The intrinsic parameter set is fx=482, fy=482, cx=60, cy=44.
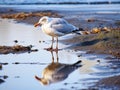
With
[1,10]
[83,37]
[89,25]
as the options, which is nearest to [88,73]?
[83,37]

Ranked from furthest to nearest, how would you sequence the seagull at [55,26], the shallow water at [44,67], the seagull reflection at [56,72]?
the seagull at [55,26]
the seagull reflection at [56,72]
the shallow water at [44,67]

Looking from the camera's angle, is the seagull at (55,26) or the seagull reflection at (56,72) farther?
the seagull at (55,26)

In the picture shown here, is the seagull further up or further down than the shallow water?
further up

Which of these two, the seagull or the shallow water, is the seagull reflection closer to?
the shallow water

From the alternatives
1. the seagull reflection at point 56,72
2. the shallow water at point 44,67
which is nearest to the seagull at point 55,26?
the shallow water at point 44,67

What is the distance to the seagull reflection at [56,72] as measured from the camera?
9.88 m

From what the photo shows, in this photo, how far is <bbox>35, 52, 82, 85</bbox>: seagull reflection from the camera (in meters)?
9.88

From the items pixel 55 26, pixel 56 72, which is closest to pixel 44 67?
pixel 56 72

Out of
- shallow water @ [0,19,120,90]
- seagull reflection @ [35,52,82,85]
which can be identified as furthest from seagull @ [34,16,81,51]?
seagull reflection @ [35,52,82,85]

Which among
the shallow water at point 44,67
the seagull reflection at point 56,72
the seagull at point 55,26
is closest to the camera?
the shallow water at point 44,67

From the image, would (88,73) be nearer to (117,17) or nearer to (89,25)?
(89,25)

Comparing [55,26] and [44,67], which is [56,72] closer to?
[44,67]

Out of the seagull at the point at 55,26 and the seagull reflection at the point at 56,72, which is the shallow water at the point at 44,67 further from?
the seagull at the point at 55,26

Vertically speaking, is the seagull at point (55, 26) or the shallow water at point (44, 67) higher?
the seagull at point (55, 26)
